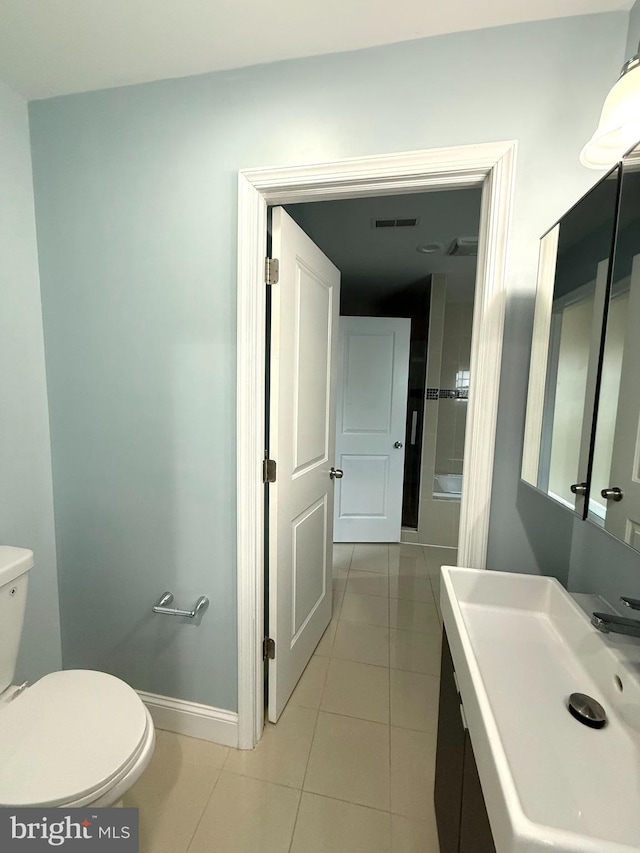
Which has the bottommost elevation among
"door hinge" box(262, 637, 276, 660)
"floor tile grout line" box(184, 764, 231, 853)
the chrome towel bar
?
"floor tile grout line" box(184, 764, 231, 853)

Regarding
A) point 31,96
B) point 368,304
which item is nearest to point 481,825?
point 31,96

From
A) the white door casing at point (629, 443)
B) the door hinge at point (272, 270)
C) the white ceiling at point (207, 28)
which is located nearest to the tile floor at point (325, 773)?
the white door casing at point (629, 443)

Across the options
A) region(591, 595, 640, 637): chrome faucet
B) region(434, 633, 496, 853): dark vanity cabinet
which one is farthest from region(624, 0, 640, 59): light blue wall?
region(434, 633, 496, 853): dark vanity cabinet

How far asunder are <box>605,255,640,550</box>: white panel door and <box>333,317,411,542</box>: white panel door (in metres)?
2.32

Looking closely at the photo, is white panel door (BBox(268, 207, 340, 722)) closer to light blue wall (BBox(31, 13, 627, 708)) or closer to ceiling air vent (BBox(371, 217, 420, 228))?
light blue wall (BBox(31, 13, 627, 708))

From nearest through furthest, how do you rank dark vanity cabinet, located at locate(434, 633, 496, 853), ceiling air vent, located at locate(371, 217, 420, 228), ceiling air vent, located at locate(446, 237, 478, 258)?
dark vanity cabinet, located at locate(434, 633, 496, 853), ceiling air vent, located at locate(371, 217, 420, 228), ceiling air vent, located at locate(446, 237, 478, 258)

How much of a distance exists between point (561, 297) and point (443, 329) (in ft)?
7.21

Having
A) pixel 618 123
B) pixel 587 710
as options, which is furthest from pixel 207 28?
pixel 587 710

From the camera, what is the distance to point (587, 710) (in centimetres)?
72

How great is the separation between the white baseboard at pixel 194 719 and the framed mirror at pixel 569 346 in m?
1.46

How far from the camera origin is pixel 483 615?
102 centimetres

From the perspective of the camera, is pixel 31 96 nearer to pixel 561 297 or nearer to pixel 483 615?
pixel 561 297

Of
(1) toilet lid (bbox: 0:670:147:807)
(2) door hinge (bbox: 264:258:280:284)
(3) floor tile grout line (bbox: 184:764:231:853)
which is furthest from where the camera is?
(2) door hinge (bbox: 264:258:280:284)

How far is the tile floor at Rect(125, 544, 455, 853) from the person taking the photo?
1.11m
